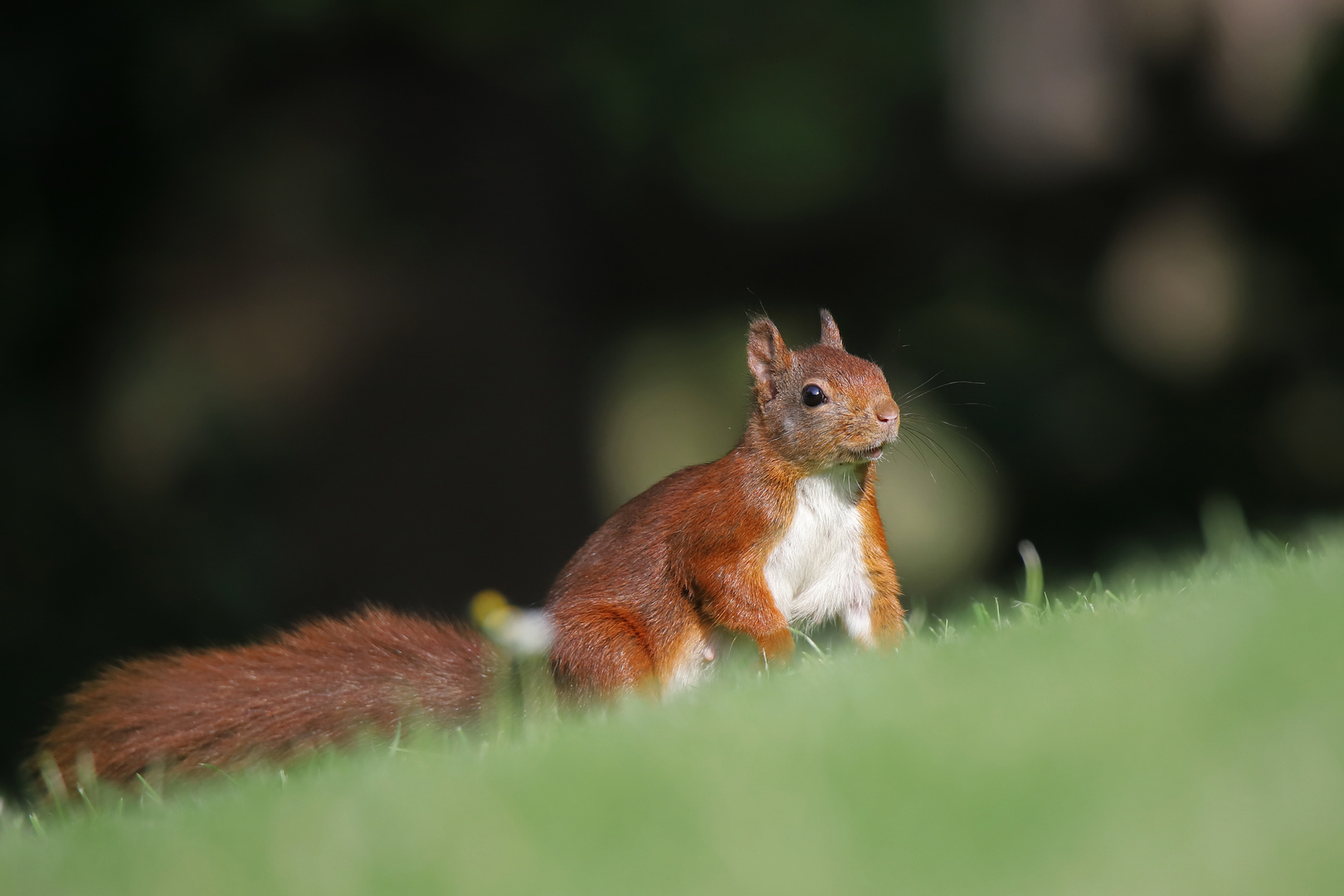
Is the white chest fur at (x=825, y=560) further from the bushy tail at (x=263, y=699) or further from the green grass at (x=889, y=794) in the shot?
the bushy tail at (x=263, y=699)

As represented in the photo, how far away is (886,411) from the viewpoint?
9.23ft

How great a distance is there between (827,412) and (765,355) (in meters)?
0.30

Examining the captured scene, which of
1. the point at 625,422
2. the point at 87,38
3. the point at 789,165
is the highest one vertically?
the point at 87,38

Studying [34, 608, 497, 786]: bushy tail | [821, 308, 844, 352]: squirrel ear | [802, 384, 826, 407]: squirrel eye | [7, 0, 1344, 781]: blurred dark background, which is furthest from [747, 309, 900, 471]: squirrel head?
[7, 0, 1344, 781]: blurred dark background

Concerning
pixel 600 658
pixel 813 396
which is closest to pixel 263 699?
pixel 600 658

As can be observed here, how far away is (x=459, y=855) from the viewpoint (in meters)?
1.68

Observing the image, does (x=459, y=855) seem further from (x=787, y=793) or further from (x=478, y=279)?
(x=478, y=279)

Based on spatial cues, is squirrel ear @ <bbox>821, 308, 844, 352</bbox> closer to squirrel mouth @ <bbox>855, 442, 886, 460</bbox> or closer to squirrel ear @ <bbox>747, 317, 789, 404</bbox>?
squirrel ear @ <bbox>747, 317, 789, 404</bbox>

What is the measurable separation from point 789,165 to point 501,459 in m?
2.34

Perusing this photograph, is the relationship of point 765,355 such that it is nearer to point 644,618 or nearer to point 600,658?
point 644,618

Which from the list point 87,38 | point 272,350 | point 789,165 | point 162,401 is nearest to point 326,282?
point 272,350

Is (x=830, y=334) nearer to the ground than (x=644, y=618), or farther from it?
farther from it

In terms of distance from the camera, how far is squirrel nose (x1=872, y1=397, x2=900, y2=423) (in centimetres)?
280

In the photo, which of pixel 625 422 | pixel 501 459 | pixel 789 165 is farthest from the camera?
pixel 625 422
